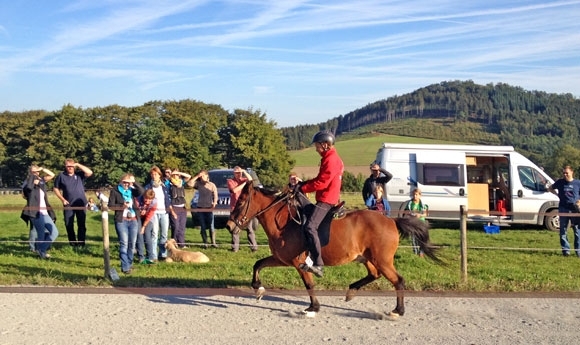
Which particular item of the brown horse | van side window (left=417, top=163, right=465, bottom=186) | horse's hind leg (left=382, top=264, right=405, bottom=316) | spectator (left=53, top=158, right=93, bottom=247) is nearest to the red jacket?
the brown horse

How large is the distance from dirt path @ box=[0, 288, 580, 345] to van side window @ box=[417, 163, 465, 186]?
10.8m

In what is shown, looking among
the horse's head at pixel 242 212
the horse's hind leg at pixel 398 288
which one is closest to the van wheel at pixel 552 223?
the horse's hind leg at pixel 398 288

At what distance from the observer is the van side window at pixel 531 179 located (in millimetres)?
18703

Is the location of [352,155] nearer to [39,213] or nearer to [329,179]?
[39,213]

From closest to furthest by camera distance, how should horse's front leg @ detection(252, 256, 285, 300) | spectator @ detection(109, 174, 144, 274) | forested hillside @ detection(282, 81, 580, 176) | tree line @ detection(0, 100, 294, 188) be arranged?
horse's front leg @ detection(252, 256, 285, 300)
spectator @ detection(109, 174, 144, 274)
tree line @ detection(0, 100, 294, 188)
forested hillside @ detection(282, 81, 580, 176)

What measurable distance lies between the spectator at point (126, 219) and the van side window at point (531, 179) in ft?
43.9

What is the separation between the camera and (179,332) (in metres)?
6.38

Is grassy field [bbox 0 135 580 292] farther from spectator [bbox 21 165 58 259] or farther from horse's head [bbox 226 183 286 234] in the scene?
horse's head [bbox 226 183 286 234]

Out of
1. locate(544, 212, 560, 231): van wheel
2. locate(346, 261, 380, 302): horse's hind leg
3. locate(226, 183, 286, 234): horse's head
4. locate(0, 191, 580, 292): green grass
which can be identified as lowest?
locate(544, 212, 560, 231): van wheel

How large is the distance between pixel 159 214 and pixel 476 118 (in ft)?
372

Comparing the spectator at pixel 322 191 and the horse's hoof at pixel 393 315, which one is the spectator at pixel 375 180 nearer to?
the spectator at pixel 322 191

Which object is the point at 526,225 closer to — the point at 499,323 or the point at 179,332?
the point at 499,323

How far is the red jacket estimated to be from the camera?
7.11 metres

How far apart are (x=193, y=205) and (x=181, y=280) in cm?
641
